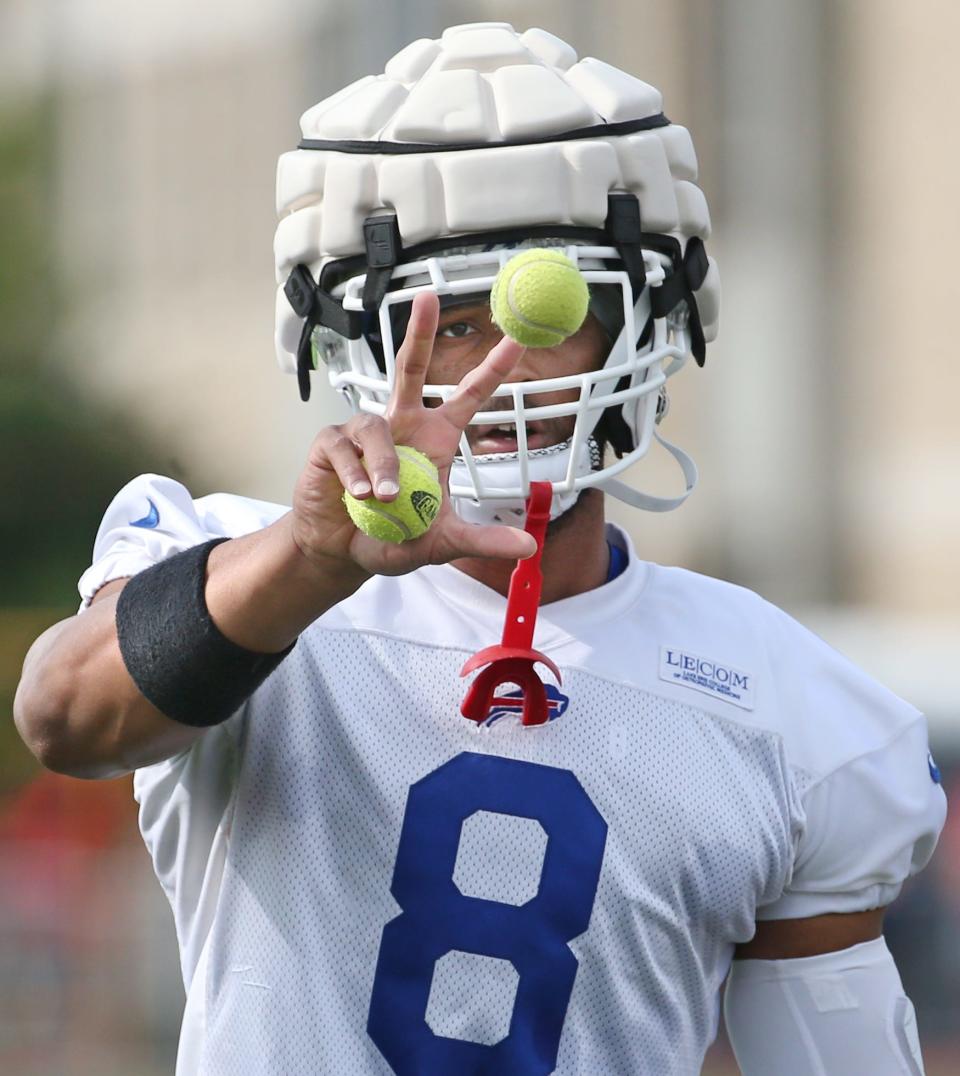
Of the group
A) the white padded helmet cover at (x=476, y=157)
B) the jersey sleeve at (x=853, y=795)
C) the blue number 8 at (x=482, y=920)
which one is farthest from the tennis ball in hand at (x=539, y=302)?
the jersey sleeve at (x=853, y=795)

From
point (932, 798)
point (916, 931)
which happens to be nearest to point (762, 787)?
point (932, 798)

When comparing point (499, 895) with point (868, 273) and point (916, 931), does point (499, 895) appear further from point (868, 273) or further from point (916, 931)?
point (868, 273)

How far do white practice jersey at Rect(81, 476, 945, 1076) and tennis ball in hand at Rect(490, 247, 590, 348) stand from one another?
48 centimetres

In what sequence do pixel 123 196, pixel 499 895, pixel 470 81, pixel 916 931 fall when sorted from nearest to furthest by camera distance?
pixel 499 895
pixel 470 81
pixel 916 931
pixel 123 196

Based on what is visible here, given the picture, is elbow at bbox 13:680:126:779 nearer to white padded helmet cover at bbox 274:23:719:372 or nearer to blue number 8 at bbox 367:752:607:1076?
blue number 8 at bbox 367:752:607:1076

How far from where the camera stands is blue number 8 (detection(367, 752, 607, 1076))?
2184mm

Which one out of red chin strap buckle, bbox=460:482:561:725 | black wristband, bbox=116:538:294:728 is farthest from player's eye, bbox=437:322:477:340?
black wristband, bbox=116:538:294:728

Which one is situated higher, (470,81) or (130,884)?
(470,81)

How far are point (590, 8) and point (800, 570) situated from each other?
2.59 m

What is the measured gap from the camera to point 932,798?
244 centimetres

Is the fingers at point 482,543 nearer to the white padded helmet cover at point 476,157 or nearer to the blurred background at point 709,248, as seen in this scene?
the white padded helmet cover at point 476,157

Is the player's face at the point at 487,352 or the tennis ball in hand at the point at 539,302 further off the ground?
the tennis ball in hand at the point at 539,302

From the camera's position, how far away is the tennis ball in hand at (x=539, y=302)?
197 cm

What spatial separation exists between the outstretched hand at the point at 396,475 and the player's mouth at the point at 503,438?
1.00 feet
